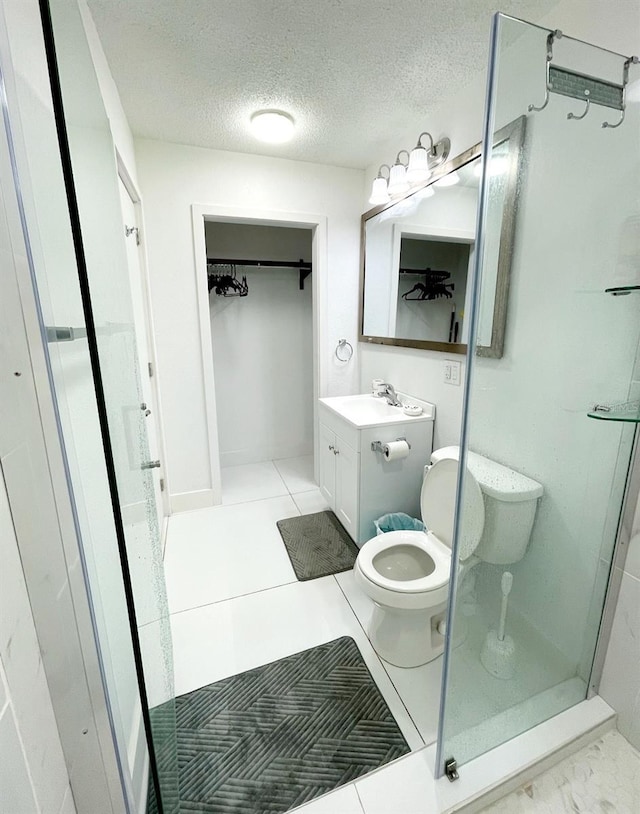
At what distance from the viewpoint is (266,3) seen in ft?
4.05

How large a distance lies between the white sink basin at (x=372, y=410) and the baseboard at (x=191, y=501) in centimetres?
113

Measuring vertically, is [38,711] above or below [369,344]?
below

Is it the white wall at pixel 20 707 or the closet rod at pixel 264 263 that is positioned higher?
the closet rod at pixel 264 263

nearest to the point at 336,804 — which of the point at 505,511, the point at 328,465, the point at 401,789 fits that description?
the point at 401,789

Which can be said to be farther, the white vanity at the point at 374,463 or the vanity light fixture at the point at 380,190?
the vanity light fixture at the point at 380,190

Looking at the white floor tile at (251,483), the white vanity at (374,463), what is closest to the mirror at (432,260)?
the white vanity at (374,463)

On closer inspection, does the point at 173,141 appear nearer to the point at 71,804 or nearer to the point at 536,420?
the point at 536,420

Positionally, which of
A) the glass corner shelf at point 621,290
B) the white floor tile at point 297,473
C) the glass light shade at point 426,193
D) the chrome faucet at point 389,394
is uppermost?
the glass light shade at point 426,193

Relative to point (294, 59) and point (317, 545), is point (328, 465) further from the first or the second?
point (294, 59)

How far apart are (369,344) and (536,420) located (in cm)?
158

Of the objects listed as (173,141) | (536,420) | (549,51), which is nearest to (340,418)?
(536,420)

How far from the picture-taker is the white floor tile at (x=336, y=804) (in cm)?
102

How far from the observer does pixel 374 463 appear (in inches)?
79.7

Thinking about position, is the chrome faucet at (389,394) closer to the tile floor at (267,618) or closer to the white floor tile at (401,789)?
the tile floor at (267,618)
